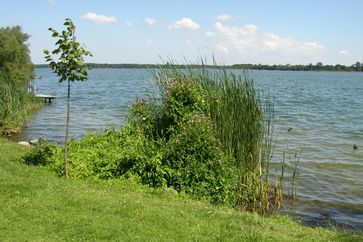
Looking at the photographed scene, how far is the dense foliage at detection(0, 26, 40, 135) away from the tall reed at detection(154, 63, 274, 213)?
12.3 meters

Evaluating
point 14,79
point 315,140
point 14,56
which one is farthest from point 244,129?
point 14,56

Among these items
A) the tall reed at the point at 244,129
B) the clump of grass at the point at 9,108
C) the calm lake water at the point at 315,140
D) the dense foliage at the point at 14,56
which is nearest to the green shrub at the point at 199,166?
the tall reed at the point at 244,129

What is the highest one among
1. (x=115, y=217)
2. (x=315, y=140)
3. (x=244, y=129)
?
(x=244, y=129)

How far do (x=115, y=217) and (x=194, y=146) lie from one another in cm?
328

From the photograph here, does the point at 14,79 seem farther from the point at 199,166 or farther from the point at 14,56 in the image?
the point at 199,166

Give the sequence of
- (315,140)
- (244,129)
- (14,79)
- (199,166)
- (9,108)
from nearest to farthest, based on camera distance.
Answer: (199,166) → (244,129) → (9,108) → (315,140) → (14,79)

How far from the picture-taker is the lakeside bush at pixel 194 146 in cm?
1024

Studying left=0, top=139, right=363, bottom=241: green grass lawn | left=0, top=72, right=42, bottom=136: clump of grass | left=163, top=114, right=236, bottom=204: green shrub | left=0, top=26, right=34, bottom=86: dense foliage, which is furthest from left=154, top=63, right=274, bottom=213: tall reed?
left=0, top=26, right=34, bottom=86: dense foliage

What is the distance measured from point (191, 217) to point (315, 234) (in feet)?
7.06

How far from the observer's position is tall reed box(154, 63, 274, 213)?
36.1 ft

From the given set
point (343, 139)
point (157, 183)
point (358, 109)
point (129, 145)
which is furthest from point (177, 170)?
point (358, 109)

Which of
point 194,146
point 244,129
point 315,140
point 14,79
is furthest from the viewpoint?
point 14,79

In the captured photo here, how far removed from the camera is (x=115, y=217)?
7418 millimetres

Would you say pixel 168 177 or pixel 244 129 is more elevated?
pixel 244 129
